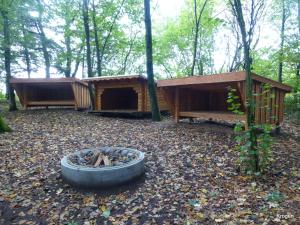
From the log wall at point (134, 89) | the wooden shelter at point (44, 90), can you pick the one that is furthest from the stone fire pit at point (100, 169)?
the wooden shelter at point (44, 90)

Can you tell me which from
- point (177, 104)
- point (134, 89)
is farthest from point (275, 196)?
point (134, 89)

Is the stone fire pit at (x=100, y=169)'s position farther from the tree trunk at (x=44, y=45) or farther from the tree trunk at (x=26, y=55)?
the tree trunk at (x=44, y=45)

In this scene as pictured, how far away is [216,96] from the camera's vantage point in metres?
9.86

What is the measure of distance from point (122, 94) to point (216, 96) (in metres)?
5.72

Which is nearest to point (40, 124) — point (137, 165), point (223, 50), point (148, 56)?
point (148, 56)

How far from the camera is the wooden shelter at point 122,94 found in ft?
33.0

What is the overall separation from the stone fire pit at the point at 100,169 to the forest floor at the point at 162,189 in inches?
5.2

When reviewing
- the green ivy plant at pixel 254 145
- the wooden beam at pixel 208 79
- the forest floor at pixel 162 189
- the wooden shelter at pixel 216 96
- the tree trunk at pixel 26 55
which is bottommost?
the forest floor at pixel 162 189

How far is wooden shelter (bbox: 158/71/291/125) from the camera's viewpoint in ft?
19.2

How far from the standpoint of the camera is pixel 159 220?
9.64 feet

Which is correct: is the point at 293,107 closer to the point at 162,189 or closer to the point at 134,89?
the point at 134,89

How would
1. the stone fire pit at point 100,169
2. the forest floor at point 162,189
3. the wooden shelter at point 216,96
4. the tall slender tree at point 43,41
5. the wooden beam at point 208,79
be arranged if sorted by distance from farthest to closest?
1. the tall slender tree at point 43,41
2. the wooden shelter at point 216,96
3. the wooden beam at point 208,79
4. the stone fire pit at point 100,169
5. the forest floor at point 162,189

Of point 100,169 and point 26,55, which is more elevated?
point 26,55

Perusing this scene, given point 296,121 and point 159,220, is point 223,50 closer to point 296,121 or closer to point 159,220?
point 296,121
